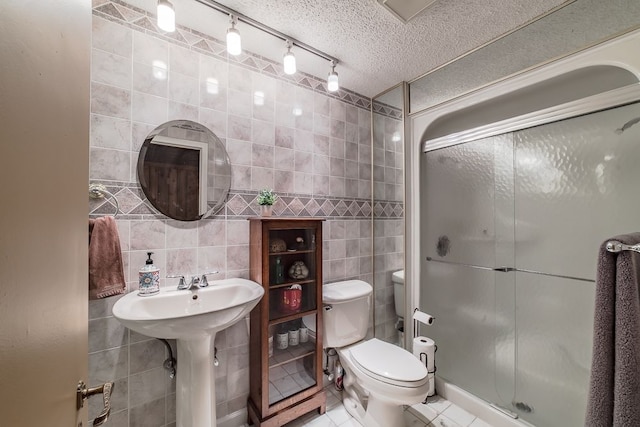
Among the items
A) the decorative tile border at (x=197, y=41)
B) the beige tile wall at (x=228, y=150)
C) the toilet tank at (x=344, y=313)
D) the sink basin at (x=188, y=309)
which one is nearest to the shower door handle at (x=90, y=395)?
the sink basin at (x=188, y=309)

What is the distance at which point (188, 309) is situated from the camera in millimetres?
1261

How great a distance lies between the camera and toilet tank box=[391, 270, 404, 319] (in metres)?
2.06

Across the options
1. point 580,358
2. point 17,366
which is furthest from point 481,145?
point 17,366

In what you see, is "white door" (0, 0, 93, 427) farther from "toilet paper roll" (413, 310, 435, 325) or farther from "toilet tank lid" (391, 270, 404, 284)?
"toilet tank lid" (391, 270, 404, 284)

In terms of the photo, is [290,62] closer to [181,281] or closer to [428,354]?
[181,281]

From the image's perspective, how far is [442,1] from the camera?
1246 mm

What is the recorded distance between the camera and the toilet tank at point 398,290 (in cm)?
206

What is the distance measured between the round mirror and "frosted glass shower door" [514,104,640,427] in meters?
1.94

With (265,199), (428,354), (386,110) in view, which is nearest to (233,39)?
(265,199)

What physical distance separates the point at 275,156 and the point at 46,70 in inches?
53.9

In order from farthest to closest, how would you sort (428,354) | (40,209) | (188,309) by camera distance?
(428,354) < (188,309) < (40,209)

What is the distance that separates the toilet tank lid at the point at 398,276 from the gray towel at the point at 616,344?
4.58ft

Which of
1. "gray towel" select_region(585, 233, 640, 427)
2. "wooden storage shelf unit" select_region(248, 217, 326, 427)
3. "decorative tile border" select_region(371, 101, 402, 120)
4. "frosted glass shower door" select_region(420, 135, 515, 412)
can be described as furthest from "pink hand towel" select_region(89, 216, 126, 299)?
"decorative tile border" select_region(371, 101, 402, 120)

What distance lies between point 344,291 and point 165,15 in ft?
5.93
